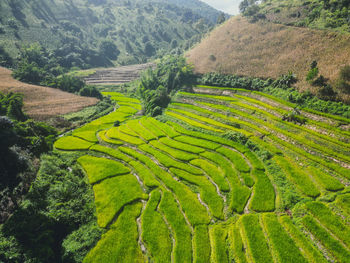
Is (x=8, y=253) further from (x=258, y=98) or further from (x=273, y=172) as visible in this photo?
(x=258, y=98)

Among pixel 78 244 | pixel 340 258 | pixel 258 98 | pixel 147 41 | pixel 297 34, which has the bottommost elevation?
pixel 78 244

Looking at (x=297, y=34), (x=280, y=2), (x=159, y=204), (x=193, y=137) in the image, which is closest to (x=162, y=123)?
(x=193, y=137)

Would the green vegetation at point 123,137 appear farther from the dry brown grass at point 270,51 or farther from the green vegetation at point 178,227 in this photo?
the dry brown grass at point 270,51

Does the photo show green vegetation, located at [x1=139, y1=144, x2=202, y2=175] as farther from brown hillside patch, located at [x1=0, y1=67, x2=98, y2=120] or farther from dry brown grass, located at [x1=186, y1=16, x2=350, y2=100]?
brown hillside patch, located at [x1=0, y1=67, x2=98, y2=120]

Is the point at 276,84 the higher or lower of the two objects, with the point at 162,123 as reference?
higher

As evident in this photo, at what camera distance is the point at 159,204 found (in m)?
Answer: 19.4

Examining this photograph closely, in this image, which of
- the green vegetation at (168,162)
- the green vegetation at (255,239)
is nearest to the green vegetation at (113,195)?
the green vegetation at (168,162)

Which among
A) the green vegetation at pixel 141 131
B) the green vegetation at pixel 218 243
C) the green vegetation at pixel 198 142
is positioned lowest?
the green vegetation at pixel 218 243

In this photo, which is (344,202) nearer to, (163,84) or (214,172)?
(214,172)

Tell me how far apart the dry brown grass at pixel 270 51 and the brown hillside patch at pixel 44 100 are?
141ft

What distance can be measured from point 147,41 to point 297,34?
463 ft

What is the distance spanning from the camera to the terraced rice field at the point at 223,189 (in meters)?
14.9

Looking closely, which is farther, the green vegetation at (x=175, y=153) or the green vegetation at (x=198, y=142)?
the green vegetation at (x=198, y=142)

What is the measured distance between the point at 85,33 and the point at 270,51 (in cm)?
16863
